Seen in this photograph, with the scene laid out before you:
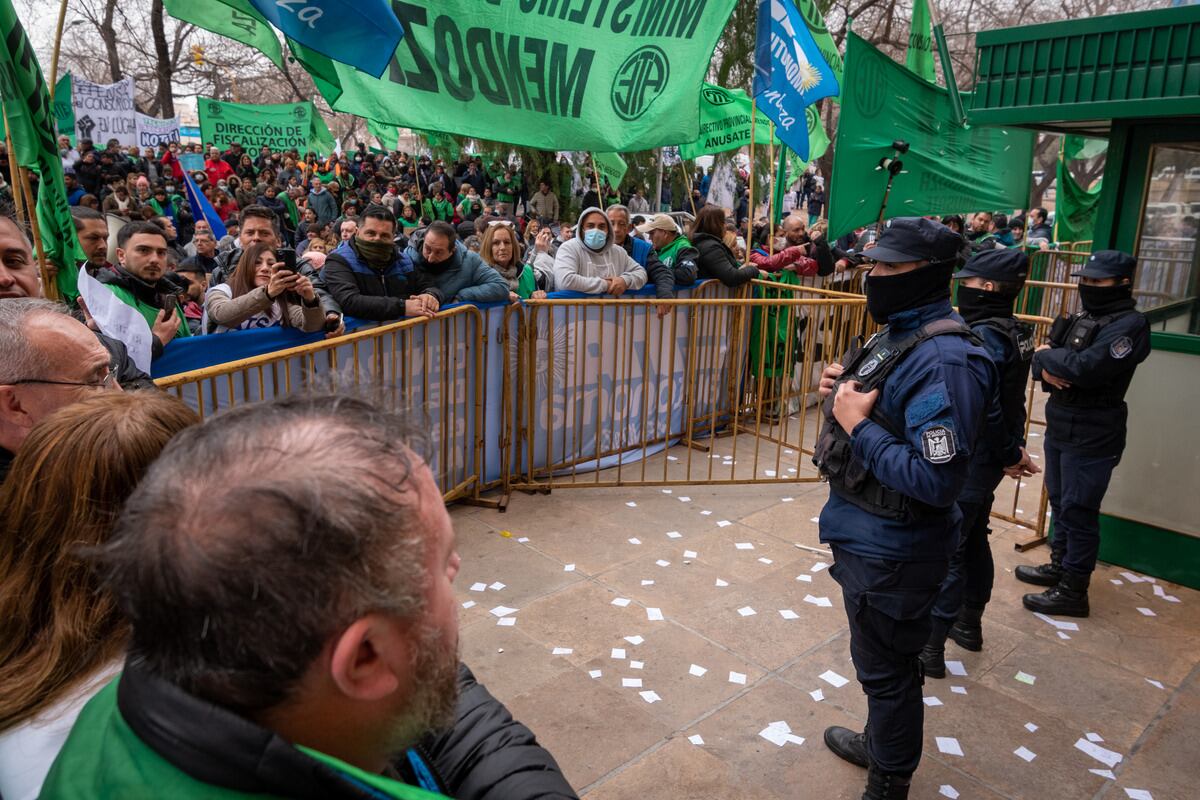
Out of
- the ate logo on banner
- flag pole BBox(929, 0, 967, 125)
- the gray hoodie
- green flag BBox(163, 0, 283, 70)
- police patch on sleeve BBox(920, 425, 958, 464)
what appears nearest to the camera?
police patch on sleeve BBox(920, 425, 958, 464)

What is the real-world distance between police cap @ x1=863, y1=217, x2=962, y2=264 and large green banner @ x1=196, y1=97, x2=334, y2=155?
1821cm

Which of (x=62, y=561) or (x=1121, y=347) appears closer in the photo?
(x=62, y=561)

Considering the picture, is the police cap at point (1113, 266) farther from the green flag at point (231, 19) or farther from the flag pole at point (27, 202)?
the flag pole at point (27, 202)

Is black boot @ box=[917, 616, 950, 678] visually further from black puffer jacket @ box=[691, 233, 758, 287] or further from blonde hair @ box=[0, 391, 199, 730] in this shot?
black puffer jacket @ box=[691, 233, 758, 287]

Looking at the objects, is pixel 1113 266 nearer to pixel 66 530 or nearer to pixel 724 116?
pixel 66 530

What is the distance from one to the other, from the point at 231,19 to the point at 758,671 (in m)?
4.81

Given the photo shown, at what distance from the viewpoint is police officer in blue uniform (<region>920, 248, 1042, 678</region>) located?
3988mm

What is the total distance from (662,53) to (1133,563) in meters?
4.40

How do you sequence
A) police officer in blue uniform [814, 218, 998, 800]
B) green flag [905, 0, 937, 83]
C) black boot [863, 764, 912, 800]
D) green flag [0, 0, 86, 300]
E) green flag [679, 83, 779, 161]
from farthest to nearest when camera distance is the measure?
green flag [679, 83, 779, 161] → green flag [905, 0, 937, 83] → green flag [0, 0, 86, 300] → black boot [863, 764, 912, 800] → police officer in blue uniform [814, 218, 998, 800]

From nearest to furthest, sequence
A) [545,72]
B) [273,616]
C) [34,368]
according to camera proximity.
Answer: [273,616]
[34,368]
[545,72]

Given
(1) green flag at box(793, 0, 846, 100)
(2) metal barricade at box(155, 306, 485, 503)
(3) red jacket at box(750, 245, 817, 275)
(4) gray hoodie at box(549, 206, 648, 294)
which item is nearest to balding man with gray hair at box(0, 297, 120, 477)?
(2) metal barricade at box(155, 306, 485, 503)

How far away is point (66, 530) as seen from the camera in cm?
162

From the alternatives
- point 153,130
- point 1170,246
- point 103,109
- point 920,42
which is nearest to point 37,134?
point 1170,246

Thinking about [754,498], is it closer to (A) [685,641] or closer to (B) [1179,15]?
(A) [685,641]
